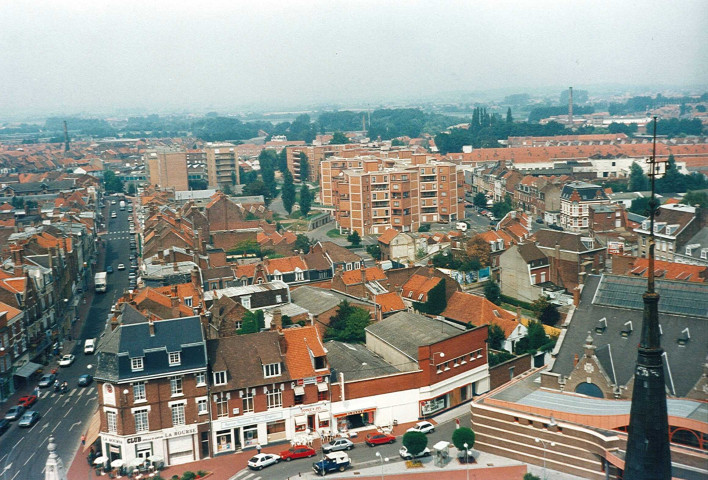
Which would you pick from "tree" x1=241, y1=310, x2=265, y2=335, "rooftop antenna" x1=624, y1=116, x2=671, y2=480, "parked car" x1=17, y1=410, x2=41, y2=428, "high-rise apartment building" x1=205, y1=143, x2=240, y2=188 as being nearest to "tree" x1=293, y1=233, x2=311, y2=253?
"tree" x1=241, y1=310, x2=265, y2=335

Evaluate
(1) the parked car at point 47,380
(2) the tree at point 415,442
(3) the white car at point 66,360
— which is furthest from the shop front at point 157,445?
(3) the white car at point 66,360

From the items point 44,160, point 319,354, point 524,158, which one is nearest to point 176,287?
point 319,354

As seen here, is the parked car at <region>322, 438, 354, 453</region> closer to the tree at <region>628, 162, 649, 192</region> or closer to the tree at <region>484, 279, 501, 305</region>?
the tree at <region>484, 279, 501, 305</region>

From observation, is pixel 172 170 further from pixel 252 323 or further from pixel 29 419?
pixel 29 419

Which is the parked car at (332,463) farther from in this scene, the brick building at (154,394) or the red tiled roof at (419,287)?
the red tiled roof at (419,287)

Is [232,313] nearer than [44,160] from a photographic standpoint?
Yes

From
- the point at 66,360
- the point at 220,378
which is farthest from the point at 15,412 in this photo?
the point at 220,378

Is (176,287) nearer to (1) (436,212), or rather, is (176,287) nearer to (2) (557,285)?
(2) (557,285)
